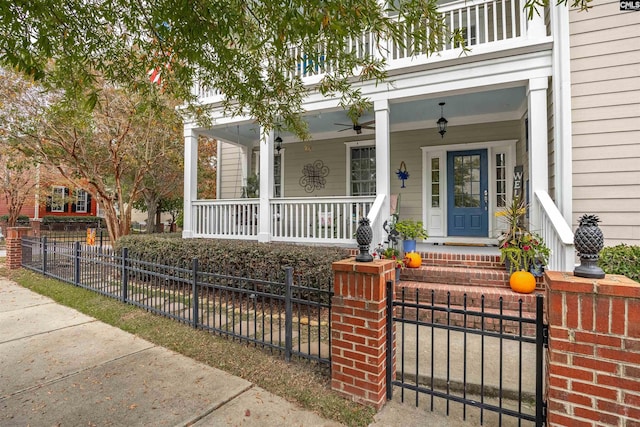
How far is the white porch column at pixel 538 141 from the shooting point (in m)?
4.85

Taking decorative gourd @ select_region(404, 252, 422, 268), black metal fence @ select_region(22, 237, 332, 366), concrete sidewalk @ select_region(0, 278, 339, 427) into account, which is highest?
decorative gourd @ select_region(404, 252, 422, 268)

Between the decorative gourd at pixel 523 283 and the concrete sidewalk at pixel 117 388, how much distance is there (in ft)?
10.7

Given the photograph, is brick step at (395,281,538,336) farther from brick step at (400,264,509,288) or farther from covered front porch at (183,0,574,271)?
covered front porch at (183,0,574,271)

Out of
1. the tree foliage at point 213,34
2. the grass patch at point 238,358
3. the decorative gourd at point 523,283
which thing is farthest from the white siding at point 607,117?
the grass patch at point 238,358

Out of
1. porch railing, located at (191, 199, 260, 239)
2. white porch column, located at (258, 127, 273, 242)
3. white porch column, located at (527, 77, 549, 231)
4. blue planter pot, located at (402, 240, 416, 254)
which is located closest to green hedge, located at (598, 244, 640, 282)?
white porch column, located at (527, 77, 549, 231)

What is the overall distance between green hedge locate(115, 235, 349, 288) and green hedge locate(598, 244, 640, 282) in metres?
3.38

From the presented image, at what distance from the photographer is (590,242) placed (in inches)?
75.8

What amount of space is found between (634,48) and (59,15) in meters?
6.94

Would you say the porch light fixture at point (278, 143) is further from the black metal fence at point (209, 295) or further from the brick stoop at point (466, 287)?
the brick stoop at point (466, 287)

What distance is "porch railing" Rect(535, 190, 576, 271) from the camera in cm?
395

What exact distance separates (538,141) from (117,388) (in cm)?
591

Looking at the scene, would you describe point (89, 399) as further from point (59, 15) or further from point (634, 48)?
point (634, 48)

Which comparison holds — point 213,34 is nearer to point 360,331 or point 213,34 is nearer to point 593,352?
point 360,331

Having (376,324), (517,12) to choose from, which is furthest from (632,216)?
(376,324)
